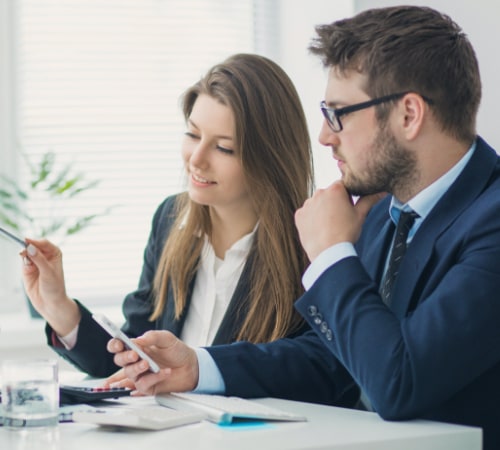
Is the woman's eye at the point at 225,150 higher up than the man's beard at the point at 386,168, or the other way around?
the man's beard at the point at 386,168

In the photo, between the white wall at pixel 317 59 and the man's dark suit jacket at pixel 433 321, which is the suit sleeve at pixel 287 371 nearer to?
the man's dark suit jacket at pixel 433 321

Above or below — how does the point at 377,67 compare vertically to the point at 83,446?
above

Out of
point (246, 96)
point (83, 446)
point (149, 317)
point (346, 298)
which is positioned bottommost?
point (149, 317)

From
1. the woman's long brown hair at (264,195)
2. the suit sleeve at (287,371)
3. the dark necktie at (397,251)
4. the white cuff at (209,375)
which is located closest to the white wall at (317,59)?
the woman's long brown hair at (264,195)

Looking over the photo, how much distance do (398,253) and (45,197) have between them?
2069 millimetres

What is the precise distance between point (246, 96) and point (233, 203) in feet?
0.88

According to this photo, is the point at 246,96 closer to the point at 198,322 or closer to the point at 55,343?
the point at 198,322

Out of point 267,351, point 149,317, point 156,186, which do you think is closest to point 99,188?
point 156,186

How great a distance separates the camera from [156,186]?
3.82 m

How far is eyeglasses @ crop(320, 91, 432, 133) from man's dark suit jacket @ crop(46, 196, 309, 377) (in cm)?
59

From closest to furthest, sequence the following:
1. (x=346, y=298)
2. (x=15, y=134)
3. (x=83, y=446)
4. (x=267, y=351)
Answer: (x=83, y=446), (x=346, y=298), (x=267, y=351), (x=15, y=134)

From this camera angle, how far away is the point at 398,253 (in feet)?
6.00

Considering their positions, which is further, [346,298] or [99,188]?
→ [99,188]

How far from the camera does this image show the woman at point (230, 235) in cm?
226
